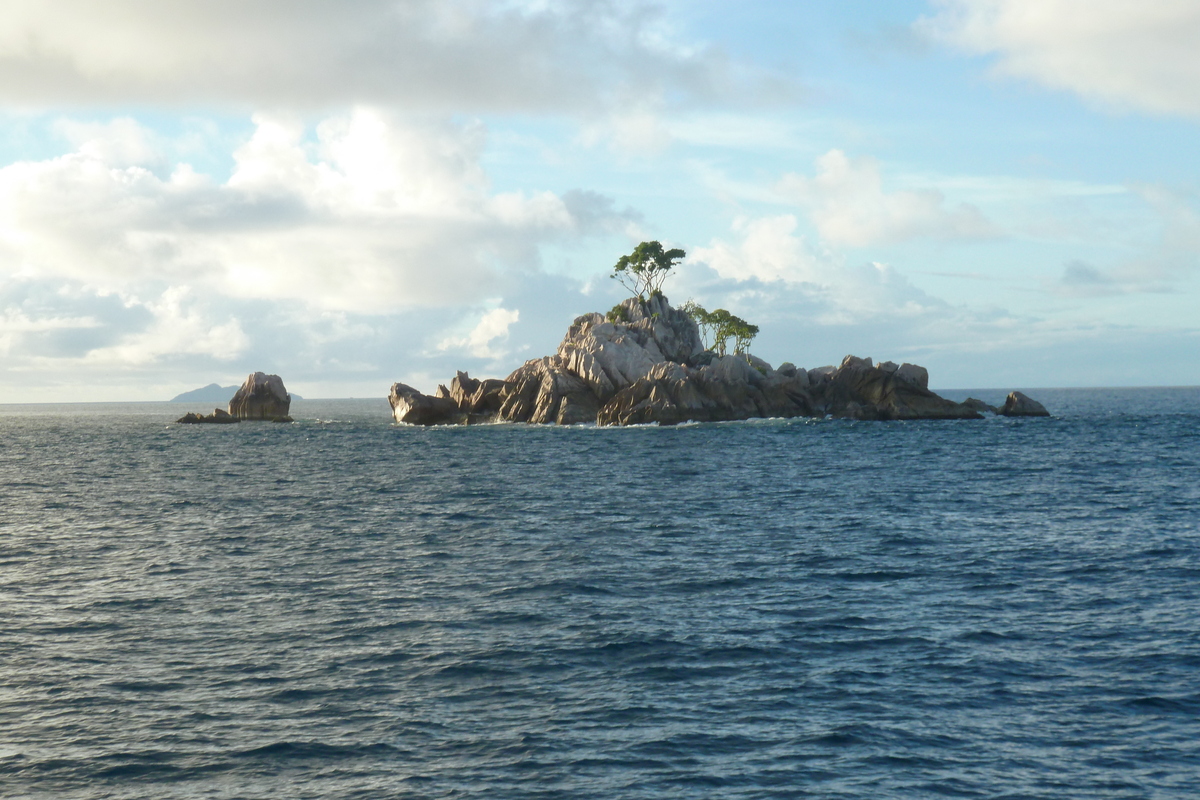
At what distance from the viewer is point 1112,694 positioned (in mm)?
19094

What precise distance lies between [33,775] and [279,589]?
1355 cm

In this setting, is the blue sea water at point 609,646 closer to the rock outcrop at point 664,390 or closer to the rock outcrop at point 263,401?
the rock outcrop at point 664,390

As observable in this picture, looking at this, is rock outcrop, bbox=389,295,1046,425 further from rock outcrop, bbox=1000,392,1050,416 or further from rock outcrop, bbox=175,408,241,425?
rock outcrop, bbox=175,408,241,425

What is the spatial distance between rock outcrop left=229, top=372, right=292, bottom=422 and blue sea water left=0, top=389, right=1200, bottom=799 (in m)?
102

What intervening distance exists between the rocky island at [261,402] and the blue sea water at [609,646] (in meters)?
102

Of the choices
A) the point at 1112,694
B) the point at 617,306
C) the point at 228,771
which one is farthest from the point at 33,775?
the point at 617,306

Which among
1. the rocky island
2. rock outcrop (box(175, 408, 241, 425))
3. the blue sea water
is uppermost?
the rocky island

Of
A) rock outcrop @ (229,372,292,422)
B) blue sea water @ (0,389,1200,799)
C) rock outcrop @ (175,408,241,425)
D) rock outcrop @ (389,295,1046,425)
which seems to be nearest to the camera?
blue sea water @ (0,389,1200,799)

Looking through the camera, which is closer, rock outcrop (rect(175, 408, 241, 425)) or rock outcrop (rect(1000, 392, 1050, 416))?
rock outcrop (rect(1000, 392, 1050, 416))

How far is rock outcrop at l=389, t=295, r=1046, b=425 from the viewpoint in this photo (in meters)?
114

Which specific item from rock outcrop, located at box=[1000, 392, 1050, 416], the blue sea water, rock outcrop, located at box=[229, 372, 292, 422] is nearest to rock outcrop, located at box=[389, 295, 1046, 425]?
rock outcrop, located at box=[1000, 392, 1050, 416]

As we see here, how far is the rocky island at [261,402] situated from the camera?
153m

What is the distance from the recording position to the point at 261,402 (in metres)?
153

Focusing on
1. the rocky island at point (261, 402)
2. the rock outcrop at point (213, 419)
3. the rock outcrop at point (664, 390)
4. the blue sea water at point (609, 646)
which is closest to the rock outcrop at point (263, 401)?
the rocky island at point (261, 402)
